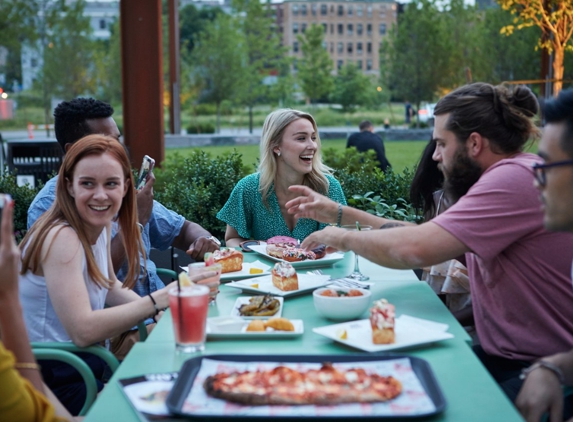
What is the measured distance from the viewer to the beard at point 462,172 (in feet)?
9.32

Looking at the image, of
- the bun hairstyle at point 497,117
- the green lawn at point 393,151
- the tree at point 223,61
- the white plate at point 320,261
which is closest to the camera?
the bun hairstyle at point 497,117

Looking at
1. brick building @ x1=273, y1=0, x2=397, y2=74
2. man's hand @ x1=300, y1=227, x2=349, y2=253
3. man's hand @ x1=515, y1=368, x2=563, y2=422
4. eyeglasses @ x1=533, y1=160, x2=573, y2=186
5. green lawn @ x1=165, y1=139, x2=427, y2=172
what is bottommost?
green lawn @ x1=165, y1=139, x2=427, y2=172

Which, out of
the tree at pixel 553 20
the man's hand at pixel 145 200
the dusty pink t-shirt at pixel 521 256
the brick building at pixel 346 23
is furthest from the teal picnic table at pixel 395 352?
the brick building at pixel 346 23

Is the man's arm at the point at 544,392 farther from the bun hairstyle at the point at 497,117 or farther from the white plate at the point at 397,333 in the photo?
the bun hairstyle at the point at 497,117

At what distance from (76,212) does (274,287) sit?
0.82 metres

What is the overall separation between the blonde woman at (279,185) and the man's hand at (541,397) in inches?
90.4

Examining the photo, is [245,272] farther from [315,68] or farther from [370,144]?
[315,68]

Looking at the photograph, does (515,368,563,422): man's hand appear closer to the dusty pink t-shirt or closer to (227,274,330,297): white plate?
the dusty pink t-shirt

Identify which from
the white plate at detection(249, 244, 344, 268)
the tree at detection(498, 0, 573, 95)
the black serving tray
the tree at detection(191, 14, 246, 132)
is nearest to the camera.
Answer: the black serving tray

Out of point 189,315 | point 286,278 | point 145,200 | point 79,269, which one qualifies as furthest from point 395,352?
point 145,200

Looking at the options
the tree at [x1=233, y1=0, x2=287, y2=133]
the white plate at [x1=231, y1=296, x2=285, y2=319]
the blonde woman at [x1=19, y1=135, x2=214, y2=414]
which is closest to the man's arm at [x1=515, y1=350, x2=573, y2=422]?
the white plate at [x1=231, y1=296, x2=285, y2=319]

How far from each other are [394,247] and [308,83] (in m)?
35.3

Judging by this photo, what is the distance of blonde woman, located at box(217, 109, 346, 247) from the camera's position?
14.5ft

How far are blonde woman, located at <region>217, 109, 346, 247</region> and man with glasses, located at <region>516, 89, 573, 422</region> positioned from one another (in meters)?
2.30
